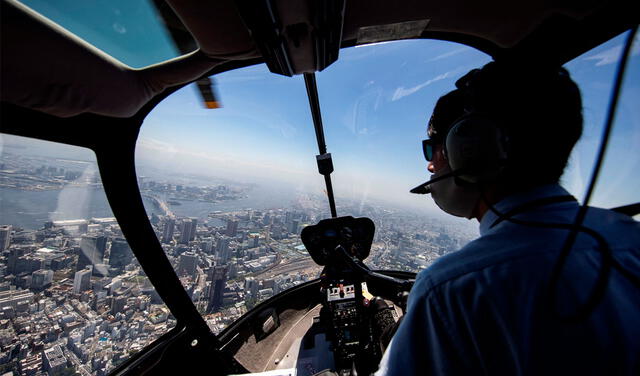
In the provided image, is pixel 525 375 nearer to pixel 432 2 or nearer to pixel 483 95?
pixel 483 95

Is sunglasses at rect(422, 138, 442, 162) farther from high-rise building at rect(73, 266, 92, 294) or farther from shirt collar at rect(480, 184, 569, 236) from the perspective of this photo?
high-rise building at rect(73, 266, 92, 294)

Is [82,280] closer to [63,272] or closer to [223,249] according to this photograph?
[63,272]

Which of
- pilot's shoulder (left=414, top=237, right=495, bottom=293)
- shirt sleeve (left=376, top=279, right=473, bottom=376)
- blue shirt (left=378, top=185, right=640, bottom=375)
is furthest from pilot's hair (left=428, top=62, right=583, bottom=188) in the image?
shirt sleeve (left=376, top=279, right=473, bottom=376)

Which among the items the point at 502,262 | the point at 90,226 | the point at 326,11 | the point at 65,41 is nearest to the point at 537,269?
the point at 502,262

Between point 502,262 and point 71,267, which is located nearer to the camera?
point 502,262

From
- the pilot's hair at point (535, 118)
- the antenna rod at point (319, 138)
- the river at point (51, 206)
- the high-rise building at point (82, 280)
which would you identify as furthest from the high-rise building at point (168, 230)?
the pilot's hair at point (535, 118)

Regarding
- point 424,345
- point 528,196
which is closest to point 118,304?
point 424,345
